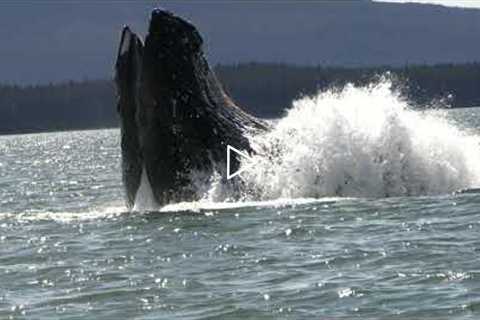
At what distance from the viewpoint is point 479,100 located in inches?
7534

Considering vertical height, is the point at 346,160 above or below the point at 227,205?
above

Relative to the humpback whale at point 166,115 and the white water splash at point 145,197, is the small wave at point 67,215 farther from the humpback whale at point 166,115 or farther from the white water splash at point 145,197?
the humpback whale at point 166,115

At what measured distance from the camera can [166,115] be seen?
752 inches

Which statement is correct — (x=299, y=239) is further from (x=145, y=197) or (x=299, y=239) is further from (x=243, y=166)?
(x=145, y=197)

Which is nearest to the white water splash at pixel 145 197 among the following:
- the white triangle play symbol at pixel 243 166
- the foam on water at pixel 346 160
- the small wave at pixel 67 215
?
the foam on water at pixel 346 160

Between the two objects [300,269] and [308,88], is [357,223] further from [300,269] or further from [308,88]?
[308,88]

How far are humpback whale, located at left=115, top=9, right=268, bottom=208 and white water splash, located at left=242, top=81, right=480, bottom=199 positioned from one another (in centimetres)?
76

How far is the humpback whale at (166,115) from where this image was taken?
749 inches

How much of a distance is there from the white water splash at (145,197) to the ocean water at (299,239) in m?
0.25

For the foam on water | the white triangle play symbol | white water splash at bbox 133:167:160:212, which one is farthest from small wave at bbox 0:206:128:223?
the white triangle play symbol

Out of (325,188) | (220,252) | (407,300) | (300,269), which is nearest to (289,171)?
(325,188)

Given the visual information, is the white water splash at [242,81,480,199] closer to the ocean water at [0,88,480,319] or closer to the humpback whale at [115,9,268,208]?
the ocean water at [0,88,480,319]

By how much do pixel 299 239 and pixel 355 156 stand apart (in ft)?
13.2

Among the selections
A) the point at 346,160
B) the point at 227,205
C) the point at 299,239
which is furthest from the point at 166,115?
the point at 299,239
